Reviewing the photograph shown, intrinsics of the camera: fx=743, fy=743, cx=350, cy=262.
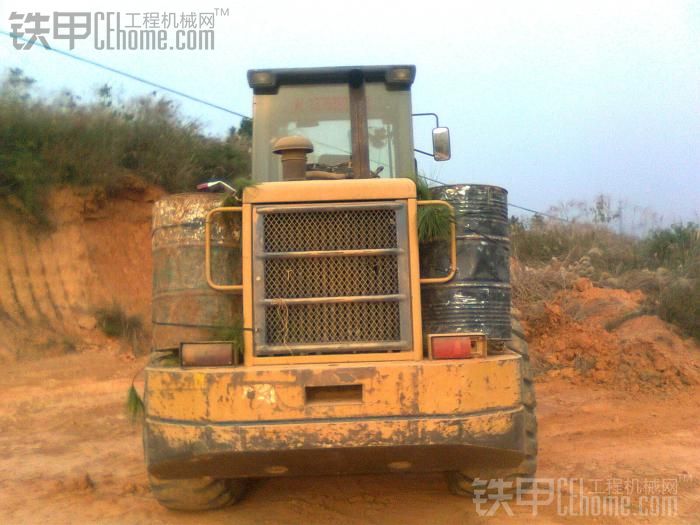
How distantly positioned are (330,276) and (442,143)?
6.18ft

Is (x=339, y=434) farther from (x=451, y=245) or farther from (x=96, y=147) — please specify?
(x=96, y=147)

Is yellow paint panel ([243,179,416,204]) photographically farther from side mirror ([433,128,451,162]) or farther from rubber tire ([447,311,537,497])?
side mirror ([433,128,451,162])

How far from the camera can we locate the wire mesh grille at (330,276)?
13.5 ft

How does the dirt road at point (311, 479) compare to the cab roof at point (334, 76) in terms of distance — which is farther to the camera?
the cab roof at point (334, 76)

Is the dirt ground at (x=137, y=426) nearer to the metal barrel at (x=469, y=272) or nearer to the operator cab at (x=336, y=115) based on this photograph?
the metal barrel at (x=469, y=272)

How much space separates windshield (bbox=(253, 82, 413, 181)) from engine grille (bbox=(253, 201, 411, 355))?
1.27 meters

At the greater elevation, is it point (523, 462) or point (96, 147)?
point (96, 147)

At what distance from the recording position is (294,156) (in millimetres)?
4754

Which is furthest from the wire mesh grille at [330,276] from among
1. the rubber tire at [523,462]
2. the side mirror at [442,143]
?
the side mirror at [442,143]

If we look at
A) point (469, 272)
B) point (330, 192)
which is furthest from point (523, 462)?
point (330, 192)

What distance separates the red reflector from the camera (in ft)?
12.7

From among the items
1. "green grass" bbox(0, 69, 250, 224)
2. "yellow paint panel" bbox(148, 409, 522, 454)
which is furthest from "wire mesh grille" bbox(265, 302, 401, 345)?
"green grass" bbox(0, 69, 250, 224)

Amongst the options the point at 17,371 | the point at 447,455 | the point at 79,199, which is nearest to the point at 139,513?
the point at 447,455

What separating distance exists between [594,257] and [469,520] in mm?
11107
